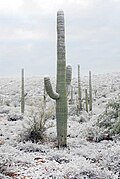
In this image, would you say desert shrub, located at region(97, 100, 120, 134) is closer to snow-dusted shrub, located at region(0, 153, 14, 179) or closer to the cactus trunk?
the cactus trunk

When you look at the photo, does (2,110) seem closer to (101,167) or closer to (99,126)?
(99,126)

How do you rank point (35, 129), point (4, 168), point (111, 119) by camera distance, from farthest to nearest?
point (111, 119) < point (35, 129) < point (4, 168)

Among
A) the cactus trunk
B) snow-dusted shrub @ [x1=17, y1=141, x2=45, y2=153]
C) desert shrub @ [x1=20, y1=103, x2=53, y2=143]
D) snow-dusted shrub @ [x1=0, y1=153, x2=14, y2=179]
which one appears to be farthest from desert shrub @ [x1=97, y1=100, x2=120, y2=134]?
snow-dusted shrub @ [x1=0, y1=153, x2=14, y2=179]

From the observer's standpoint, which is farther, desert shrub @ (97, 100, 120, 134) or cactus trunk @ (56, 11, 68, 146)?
desert shrub @ (97, 100, 120, 134)

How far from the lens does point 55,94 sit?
11.1 m

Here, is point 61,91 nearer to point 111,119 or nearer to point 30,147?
point 30,147

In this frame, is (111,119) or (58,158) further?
(111,119)

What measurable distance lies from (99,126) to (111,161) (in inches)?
209

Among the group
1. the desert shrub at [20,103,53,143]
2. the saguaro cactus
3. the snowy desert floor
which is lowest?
the snowy desert floor

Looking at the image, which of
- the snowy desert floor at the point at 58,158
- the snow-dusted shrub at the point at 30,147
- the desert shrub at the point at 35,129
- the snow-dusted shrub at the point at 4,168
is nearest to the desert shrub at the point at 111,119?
the snowy desert floor at the point at 58,158

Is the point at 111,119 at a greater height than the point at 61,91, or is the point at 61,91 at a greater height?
the point at 61,91

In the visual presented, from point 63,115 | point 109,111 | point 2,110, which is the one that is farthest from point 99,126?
point 2,110

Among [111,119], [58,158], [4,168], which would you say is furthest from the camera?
[111,119]

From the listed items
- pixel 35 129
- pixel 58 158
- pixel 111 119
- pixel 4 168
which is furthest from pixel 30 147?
pixel 111 119
